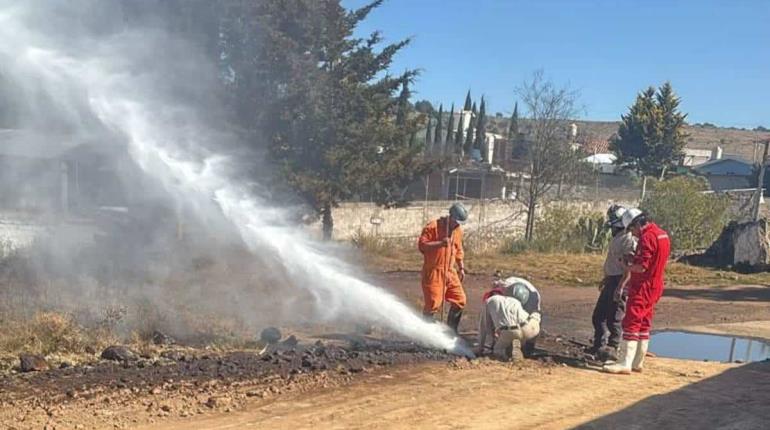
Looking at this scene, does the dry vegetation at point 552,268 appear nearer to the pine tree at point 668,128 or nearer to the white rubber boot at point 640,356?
the white rubber boot at point 640,356

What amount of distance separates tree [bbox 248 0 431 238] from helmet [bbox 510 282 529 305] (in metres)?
11.6

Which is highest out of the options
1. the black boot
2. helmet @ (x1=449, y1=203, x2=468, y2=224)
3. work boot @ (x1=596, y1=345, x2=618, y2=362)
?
helmet @ (x1=449, y1=203, x2=468, y2=224)

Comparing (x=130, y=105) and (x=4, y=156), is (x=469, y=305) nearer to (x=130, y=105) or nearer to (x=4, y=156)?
(x=130, y=105)

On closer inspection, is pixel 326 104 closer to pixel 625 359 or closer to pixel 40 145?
pixel 40 145

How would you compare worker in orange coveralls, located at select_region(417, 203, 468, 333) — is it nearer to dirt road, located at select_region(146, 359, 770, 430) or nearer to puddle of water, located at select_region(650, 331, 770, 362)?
dirt road, located at select_region(146, 359, 770, 430)

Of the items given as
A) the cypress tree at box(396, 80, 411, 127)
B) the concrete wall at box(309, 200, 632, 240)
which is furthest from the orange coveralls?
the cypress tree at box(396, 80, 411, 127)

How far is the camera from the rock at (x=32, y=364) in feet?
24.9

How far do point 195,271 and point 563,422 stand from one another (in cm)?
821

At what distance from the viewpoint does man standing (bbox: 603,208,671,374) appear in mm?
8602

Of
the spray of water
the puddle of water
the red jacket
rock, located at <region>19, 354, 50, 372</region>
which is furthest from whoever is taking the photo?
the puddle of water

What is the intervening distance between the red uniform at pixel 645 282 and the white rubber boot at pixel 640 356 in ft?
0.28

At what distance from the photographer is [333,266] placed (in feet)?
38.7

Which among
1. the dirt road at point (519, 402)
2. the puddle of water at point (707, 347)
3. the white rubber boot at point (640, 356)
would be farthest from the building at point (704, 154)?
the dirt road at point (519, 402)

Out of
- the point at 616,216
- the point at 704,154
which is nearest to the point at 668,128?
the point at 704,154
